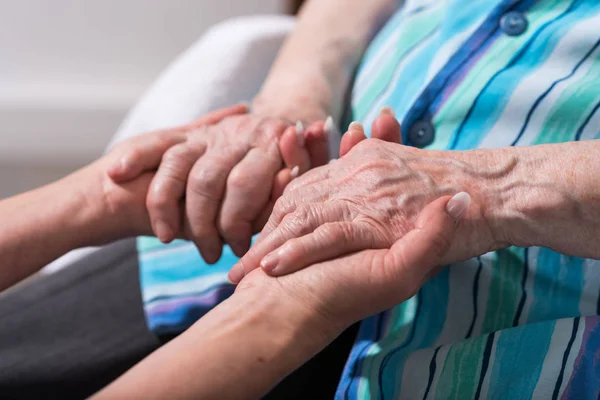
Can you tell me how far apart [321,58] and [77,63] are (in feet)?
4.32

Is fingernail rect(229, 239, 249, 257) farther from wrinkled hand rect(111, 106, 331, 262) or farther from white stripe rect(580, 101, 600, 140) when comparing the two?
white stripe rect(580, 101, 600, 140)

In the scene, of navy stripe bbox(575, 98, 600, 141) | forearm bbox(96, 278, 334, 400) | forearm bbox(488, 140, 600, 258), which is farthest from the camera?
navy stripe bbox(575, 98, 600, 141)

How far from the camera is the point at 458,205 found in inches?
22.7

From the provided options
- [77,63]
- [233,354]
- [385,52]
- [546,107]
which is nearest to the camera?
[233,354]

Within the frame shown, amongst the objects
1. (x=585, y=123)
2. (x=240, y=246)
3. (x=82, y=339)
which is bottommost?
(x=82, y=339)

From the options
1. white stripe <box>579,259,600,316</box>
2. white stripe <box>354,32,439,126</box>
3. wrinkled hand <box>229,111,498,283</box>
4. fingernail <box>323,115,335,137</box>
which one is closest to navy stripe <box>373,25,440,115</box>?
white stripe <box>354,32,439,126</box>

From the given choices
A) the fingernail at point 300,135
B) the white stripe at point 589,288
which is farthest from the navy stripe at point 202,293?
the white stripe at point 589,288

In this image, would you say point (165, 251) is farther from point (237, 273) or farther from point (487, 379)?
point (487, 379)

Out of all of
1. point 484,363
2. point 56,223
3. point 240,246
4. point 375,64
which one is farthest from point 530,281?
point 56,223

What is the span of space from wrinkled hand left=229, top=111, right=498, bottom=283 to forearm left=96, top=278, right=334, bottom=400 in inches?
1.8

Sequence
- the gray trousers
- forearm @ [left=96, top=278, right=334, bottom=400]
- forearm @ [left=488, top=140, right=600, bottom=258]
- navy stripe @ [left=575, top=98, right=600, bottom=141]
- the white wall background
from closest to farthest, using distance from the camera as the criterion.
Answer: forearm @ [left=96, top=278, right=334, bottom=400] → forearm @ [left=488, top=140, right=600, bottom=258] → navy stripe @ [left=575, top=98, right=600, bottom=141] → the gray trousers → the white wall background

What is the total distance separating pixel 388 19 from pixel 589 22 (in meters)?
0.45

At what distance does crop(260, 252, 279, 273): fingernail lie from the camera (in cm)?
57

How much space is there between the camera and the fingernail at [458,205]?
1.89ft
